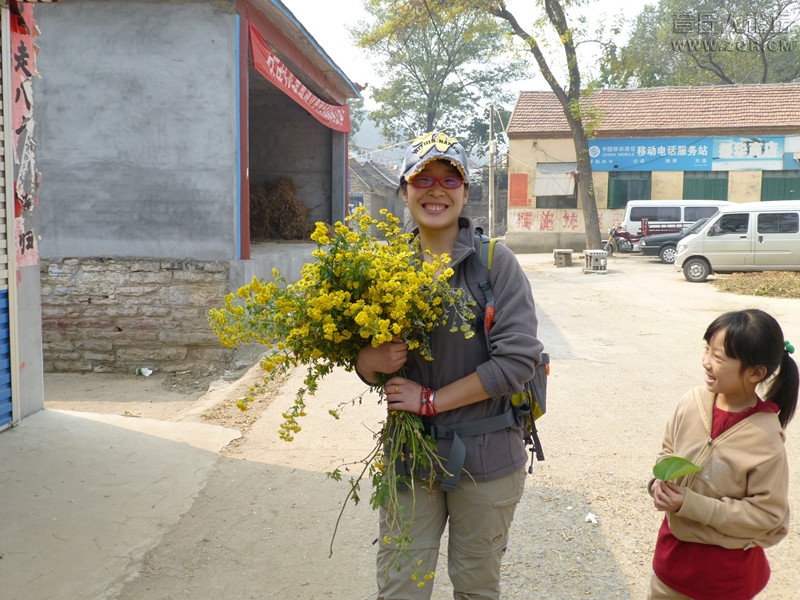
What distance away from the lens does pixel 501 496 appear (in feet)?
7.39

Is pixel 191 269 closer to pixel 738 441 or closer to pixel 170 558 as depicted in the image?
pixel 170 558

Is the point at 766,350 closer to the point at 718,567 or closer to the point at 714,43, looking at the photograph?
the point at 718,567

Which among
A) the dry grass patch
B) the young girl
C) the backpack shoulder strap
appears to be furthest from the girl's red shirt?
the dry grass patch

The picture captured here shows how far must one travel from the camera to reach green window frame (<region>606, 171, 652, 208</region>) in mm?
27672

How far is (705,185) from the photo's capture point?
2734 cm

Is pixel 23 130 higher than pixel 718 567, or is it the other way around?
pixel 23 130

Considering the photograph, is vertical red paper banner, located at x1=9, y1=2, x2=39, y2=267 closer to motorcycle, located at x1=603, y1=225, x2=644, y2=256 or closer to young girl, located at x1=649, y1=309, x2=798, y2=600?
young girl, located at x1=649, y1=309, x2=798, y2=600

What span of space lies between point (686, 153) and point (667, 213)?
16.9 ft

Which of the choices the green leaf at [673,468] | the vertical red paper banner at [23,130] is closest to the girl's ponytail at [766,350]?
the green leaf at [673,468]

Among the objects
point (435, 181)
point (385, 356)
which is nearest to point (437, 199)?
point (435, 181)

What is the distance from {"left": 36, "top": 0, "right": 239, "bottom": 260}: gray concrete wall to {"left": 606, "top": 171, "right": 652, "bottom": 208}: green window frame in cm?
2190

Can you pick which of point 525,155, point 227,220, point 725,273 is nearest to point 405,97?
point 525,155

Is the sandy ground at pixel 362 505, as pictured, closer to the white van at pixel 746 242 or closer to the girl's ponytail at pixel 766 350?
the girl's ponytail at pixel 766 350

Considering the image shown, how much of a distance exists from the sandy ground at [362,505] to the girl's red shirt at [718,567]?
101 centimetres
